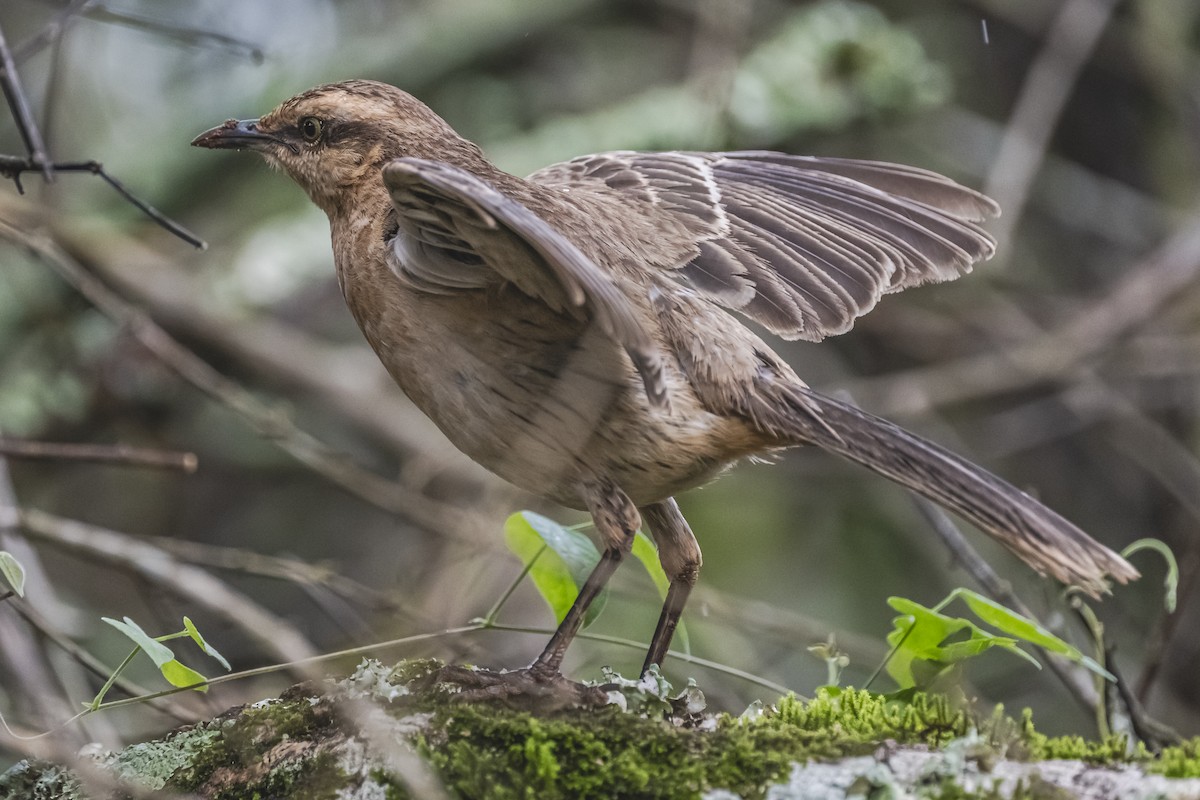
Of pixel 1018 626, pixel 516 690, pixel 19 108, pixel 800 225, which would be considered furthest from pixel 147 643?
pixel 800 225

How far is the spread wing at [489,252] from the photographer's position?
3.02 metres

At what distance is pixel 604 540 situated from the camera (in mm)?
3959

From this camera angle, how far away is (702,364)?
405 cm

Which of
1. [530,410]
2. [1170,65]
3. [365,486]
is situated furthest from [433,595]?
[1170,65]

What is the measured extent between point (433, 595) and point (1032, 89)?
5368 millimetres

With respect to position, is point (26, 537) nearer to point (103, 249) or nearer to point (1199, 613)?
point (103, 249)

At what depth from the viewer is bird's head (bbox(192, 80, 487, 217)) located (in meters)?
4.57

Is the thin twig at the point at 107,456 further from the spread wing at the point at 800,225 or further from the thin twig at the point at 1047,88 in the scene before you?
the thin twig at the point at 1047,88

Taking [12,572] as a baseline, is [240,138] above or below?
above

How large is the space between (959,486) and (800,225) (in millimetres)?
1765

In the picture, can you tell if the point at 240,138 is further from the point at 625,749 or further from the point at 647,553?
the point at 625,749

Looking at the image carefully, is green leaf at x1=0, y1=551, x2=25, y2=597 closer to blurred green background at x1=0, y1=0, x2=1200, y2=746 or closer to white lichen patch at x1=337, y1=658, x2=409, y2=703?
white lichen patch at x1=337, y1=658, x2=409, y2=703

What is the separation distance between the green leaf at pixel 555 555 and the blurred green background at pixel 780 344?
6.21 ft

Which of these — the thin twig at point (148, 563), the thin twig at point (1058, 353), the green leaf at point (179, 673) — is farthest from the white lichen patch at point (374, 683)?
the thin twig at point (1058, 353)
